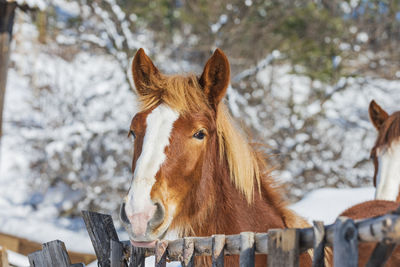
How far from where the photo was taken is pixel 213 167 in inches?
82.0

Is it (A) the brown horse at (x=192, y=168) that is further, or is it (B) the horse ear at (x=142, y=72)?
(B) the horse ear at (x=142, y=72)

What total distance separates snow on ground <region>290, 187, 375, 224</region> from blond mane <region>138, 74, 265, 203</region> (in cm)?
227

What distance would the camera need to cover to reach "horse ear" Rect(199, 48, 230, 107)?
2.11 metres

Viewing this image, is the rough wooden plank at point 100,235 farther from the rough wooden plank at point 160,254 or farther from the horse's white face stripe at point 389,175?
the horse's white face stripe at point 389,175

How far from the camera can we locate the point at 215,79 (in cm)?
216

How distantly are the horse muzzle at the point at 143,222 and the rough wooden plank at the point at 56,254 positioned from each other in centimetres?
90

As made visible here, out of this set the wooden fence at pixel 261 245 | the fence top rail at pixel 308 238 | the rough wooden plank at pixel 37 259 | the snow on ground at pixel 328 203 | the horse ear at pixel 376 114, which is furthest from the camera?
the snow on ground at pixel 328 203

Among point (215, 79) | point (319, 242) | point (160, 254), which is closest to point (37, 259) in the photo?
point (160, 254)

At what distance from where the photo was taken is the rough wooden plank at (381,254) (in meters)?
1.23

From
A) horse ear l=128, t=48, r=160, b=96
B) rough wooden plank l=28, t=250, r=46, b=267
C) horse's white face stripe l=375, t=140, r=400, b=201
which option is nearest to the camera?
horse ear l=128, t=48, r=160, b=96

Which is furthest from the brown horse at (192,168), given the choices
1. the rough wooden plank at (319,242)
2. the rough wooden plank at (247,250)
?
the rough wooden plank at (319,242)

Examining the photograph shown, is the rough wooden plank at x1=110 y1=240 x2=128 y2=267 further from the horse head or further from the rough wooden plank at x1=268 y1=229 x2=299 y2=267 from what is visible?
the rough wooden plank at x1=268 y1=229 x2=299 y2=267

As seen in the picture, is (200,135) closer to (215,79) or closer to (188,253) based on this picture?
(215,79)

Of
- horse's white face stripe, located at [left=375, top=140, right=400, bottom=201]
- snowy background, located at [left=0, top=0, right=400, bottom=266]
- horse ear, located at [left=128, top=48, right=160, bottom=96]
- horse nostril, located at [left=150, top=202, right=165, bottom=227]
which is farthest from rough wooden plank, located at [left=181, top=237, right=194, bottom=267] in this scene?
snowy background, located at [left=0, top=0, right=400, bottom=266]
